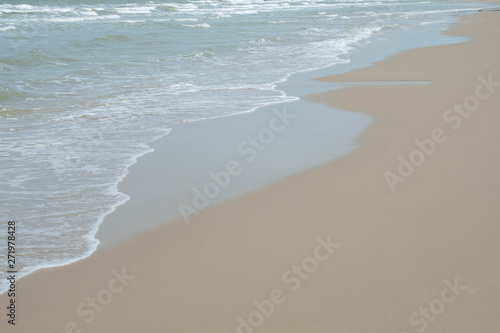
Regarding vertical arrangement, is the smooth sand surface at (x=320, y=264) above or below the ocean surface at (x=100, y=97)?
above

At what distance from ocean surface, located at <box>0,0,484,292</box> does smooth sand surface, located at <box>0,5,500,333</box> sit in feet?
1.81

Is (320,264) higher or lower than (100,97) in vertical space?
higher

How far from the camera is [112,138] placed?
23.3 feet

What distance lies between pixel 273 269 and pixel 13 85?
8.87 meters

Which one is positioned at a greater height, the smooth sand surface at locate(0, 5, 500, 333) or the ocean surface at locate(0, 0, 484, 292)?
the smooth sand surface at locate(0, 5, 500, 333)

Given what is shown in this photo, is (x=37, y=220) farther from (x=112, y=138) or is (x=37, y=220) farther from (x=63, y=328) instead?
(x=112, y=138)

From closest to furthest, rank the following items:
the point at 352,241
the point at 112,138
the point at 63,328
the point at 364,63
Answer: the point at 63,328, the point at 352,241, the point at 112,138, the point at 364,63

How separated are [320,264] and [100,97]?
718 cm

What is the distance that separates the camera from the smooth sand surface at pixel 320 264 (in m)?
3.14

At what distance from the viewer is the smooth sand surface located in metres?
3.14

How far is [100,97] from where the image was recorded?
9891mm

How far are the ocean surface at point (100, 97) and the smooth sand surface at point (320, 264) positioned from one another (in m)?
0.55

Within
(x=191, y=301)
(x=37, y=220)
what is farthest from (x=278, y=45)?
(x=191, y=301)

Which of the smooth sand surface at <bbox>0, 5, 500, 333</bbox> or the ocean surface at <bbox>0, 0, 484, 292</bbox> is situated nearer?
the smooth sand surface at <bbox>0, 5, 500, 333</bbox>
